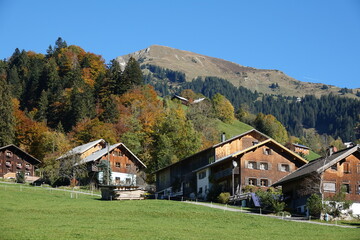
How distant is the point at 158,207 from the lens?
172ft

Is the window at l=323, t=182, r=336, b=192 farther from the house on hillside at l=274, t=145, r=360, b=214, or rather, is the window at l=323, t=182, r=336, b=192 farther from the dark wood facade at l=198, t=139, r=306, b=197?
the dark wood facade at l=198, t=139, r=306, b=197

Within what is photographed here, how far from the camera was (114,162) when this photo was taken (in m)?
92.6

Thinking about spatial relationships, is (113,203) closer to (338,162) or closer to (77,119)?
(338,162)

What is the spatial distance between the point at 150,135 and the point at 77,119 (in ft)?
63.7

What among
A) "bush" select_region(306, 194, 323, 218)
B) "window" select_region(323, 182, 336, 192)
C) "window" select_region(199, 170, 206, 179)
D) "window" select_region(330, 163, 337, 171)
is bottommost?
"bush" select_region(306, 194, 323, 218)

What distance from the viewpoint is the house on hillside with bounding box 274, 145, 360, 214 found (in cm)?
5788

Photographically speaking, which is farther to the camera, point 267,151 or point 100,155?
point 100,155

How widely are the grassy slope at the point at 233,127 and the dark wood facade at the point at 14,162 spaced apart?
2628 inches

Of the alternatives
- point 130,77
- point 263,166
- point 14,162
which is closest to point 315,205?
point 263,166

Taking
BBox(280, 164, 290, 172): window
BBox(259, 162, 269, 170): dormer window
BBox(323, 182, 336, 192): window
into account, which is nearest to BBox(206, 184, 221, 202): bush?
BBox(259, 162, 269, 170): dormer window

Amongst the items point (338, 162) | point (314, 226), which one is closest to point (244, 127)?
point (338, 162)

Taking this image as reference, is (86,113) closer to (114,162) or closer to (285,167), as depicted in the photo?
(114,162)

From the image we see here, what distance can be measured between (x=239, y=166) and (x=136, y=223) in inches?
1170

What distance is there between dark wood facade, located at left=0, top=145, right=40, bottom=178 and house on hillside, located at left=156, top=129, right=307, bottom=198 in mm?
33489
